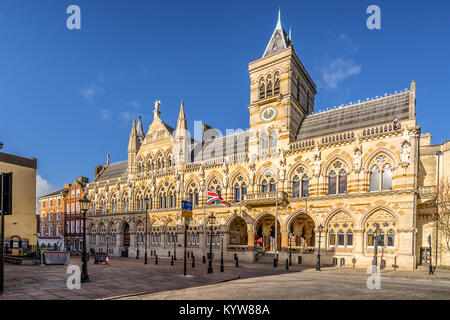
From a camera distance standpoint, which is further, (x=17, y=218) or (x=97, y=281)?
(x=17, y=218)

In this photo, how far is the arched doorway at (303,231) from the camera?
31.4 metres

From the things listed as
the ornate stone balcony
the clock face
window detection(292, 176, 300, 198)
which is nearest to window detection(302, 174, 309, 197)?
window detection(292, 176, 300, 198)

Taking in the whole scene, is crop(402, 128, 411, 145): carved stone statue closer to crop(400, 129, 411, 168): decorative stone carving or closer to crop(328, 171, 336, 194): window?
crop(400, 129, 411, 168): decorative stone carving

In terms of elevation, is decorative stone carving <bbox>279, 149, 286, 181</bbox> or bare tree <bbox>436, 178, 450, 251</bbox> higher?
decorative stone carving <bbox>279, 149, 286, 181</bbox>

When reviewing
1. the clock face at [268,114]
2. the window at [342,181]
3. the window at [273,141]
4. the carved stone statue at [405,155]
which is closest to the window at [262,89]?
the clock face at [268,114]

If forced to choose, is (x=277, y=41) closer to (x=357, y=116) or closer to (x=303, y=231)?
(x=357, y=116)

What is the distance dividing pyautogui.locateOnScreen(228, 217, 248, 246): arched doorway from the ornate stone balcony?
3.85m

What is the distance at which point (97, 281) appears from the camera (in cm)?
1566

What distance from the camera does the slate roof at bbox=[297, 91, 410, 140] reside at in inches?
1110

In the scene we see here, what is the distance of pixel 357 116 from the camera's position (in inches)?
1211

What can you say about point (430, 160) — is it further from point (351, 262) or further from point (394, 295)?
point (394, 295)

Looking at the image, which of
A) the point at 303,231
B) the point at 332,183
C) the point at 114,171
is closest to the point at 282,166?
the point at 332,183

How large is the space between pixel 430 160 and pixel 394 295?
72.5 feet
